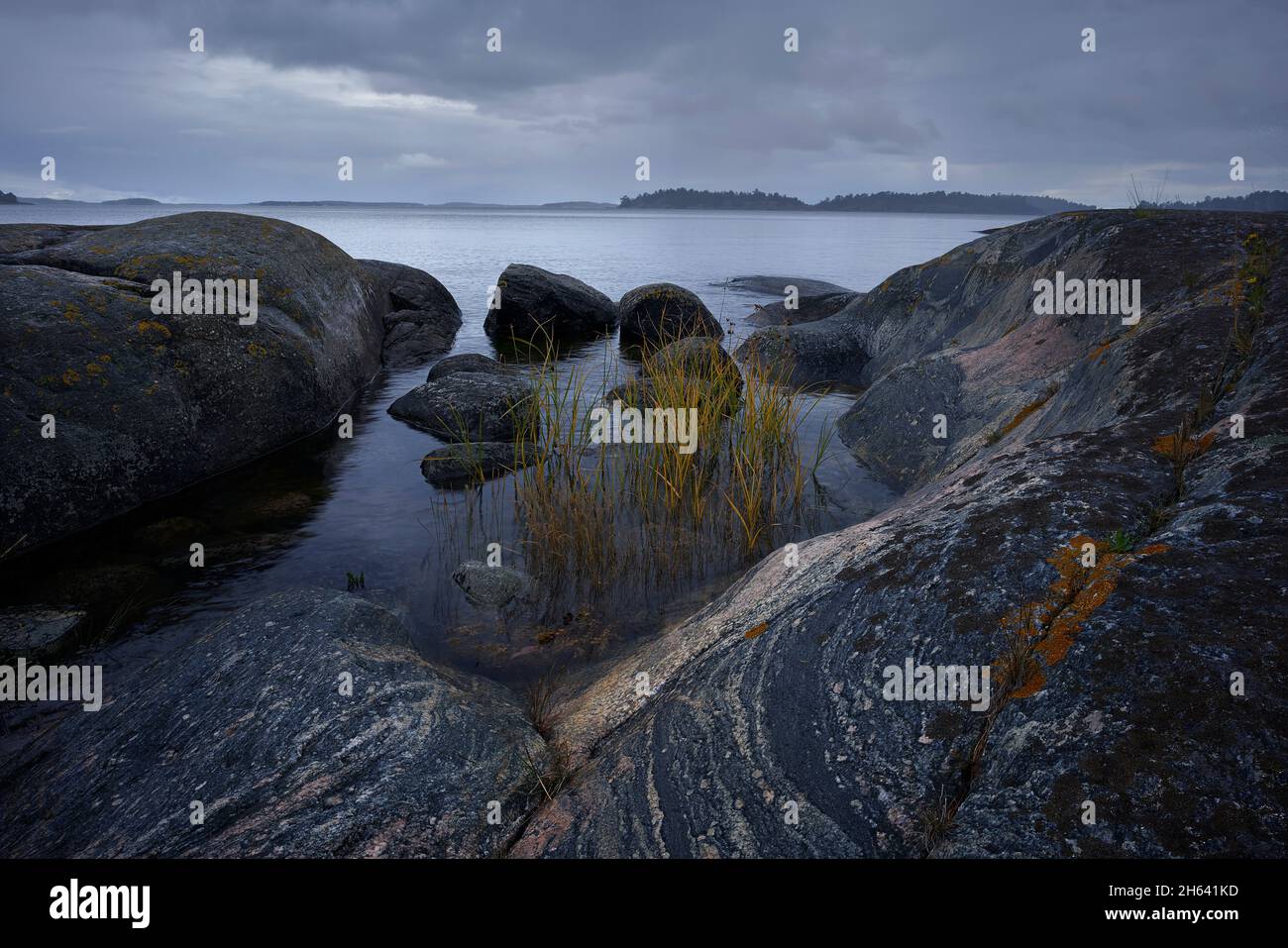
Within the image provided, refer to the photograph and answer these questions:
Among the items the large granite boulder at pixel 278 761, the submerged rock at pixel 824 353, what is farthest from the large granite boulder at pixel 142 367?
the submerged rock at pixel 824 353

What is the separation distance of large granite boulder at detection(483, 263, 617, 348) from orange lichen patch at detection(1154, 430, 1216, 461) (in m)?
14.8

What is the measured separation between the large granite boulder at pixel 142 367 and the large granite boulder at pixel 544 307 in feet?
23.9

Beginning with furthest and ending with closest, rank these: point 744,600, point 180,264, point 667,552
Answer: point 180,264 → point 667,552 → point 744,600

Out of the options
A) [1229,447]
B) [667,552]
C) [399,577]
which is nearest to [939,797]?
[1229,447]

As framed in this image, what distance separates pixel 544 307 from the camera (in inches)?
702

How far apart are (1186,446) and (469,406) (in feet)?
25.8

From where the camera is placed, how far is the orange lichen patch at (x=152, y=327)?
7.38 m

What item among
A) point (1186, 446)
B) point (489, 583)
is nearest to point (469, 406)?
point (489, 583)

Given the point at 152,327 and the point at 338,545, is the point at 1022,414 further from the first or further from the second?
the point at 152,327

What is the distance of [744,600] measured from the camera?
389cm

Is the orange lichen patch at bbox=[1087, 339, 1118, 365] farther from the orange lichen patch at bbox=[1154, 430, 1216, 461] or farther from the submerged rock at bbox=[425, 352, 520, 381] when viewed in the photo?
the submerged rock at bbox=[425, 352, 520, 381]

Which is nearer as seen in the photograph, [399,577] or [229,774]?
[229,774]

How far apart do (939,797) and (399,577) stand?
464 centimetres

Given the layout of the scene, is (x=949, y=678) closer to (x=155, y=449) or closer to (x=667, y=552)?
(x=667, y=552)
